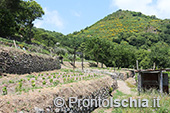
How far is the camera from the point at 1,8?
30297 millimetres

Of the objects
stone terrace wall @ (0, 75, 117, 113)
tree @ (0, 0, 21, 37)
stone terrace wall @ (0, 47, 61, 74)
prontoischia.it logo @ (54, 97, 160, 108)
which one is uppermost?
tree @ (0, 0, 21, 37)

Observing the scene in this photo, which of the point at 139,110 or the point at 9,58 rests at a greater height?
the point at 9,58

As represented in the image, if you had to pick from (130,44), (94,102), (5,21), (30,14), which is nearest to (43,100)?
(94,102)

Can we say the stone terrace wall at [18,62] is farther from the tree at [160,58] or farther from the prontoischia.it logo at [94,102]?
the tree at [160,58]

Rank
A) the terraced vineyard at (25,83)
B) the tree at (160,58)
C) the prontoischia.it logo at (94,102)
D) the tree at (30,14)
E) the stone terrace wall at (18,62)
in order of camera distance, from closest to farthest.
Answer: the prontoischia.it logo at (94,102), the terraced vineyard at (25,83), the stone terrace wall at (18,62), the tree at (30,14), the tree at (160,58)

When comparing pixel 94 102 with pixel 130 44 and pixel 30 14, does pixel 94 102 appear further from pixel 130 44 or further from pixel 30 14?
pixel 130 44

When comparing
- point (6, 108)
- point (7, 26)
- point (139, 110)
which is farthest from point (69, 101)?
point (7, 26)

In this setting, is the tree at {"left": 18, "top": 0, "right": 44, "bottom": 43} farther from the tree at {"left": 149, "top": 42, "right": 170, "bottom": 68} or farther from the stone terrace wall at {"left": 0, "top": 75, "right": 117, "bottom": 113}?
the tree at {"left": 149, "top": 42, "right": 170, "bottom": 68}

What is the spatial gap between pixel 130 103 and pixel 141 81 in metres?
6.17

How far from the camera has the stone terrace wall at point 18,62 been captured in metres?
14.0

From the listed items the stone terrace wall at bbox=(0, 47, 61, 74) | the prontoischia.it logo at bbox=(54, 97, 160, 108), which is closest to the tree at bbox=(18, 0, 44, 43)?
the stone terrace wall at bbox=(0, 47, 61, 74)

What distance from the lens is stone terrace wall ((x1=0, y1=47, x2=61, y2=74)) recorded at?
46.0 ft

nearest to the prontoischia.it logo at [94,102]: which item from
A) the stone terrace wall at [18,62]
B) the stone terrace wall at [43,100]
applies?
the stone terrace wall at [43,100]

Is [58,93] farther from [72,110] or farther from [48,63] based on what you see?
[48,63]
